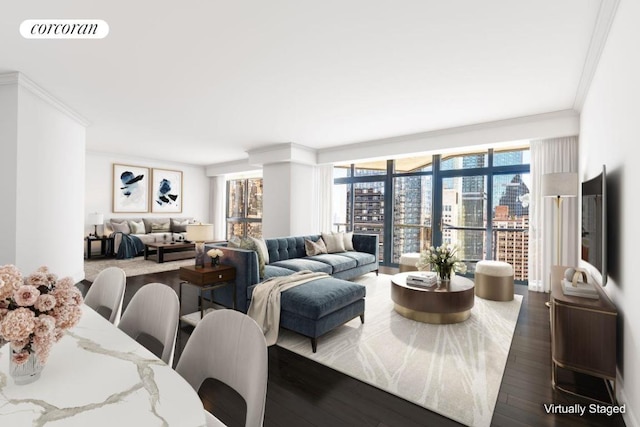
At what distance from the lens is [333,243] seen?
545 cm

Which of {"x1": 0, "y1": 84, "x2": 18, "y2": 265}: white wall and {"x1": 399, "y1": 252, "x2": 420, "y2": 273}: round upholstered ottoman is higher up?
{"x1": 0, "y1": 84, "x2": 18, "y2": 265}: white wall

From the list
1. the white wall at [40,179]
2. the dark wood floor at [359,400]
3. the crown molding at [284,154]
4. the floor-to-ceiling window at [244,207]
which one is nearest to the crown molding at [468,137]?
the crown molding at [284,154]

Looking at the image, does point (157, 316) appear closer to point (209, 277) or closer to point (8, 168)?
point (209, 277)

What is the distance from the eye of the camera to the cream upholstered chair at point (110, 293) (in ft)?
5.66

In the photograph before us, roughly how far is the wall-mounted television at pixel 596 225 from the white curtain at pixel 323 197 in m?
4.67

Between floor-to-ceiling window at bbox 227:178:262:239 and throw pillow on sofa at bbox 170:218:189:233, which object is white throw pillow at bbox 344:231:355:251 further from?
throw pillow on sofa at bbox 170:218:189:233

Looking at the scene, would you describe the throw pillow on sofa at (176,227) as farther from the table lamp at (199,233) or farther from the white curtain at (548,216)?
the white curtain at (548,216)

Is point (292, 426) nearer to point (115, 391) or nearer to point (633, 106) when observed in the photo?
Result: point (115, 391)

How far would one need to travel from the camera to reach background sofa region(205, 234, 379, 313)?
10.6 feet

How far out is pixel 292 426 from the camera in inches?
66.4

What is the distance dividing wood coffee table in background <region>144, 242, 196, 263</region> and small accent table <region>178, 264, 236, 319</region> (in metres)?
3.88

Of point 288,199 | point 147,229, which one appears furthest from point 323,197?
point 147,229

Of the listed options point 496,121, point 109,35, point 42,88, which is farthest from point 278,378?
point 496,121

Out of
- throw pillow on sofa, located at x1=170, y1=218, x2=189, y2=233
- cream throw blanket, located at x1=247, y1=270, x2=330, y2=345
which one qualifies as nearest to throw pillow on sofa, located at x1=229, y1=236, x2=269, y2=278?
cream throw blanket, located at x1=247, y1=270, x2=330, y2=345
